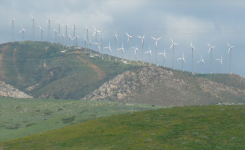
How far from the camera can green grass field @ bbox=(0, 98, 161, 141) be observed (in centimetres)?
8125

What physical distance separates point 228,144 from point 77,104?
87.7 m

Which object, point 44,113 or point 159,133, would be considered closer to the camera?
point 159,133

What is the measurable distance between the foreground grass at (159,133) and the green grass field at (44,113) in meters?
22.4

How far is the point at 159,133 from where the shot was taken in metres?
47.7

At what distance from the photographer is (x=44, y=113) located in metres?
107

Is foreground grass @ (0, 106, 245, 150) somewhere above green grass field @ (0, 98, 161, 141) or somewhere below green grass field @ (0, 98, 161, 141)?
above

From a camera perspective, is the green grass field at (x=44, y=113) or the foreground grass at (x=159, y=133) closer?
the foreground grass at (x=159, y=133)

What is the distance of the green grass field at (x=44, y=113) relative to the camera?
8125cm

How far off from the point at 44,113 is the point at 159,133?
6961 centimetres

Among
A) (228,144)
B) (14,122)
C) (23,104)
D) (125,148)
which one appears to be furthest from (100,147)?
(23,104)

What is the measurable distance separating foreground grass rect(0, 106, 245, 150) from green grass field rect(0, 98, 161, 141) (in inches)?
882

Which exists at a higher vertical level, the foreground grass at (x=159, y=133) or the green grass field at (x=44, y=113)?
the foreground grass at (x=159, y=133)

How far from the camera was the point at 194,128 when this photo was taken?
47.7 m

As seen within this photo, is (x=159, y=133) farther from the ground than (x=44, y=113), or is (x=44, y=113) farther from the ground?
(x=159, y=133)
